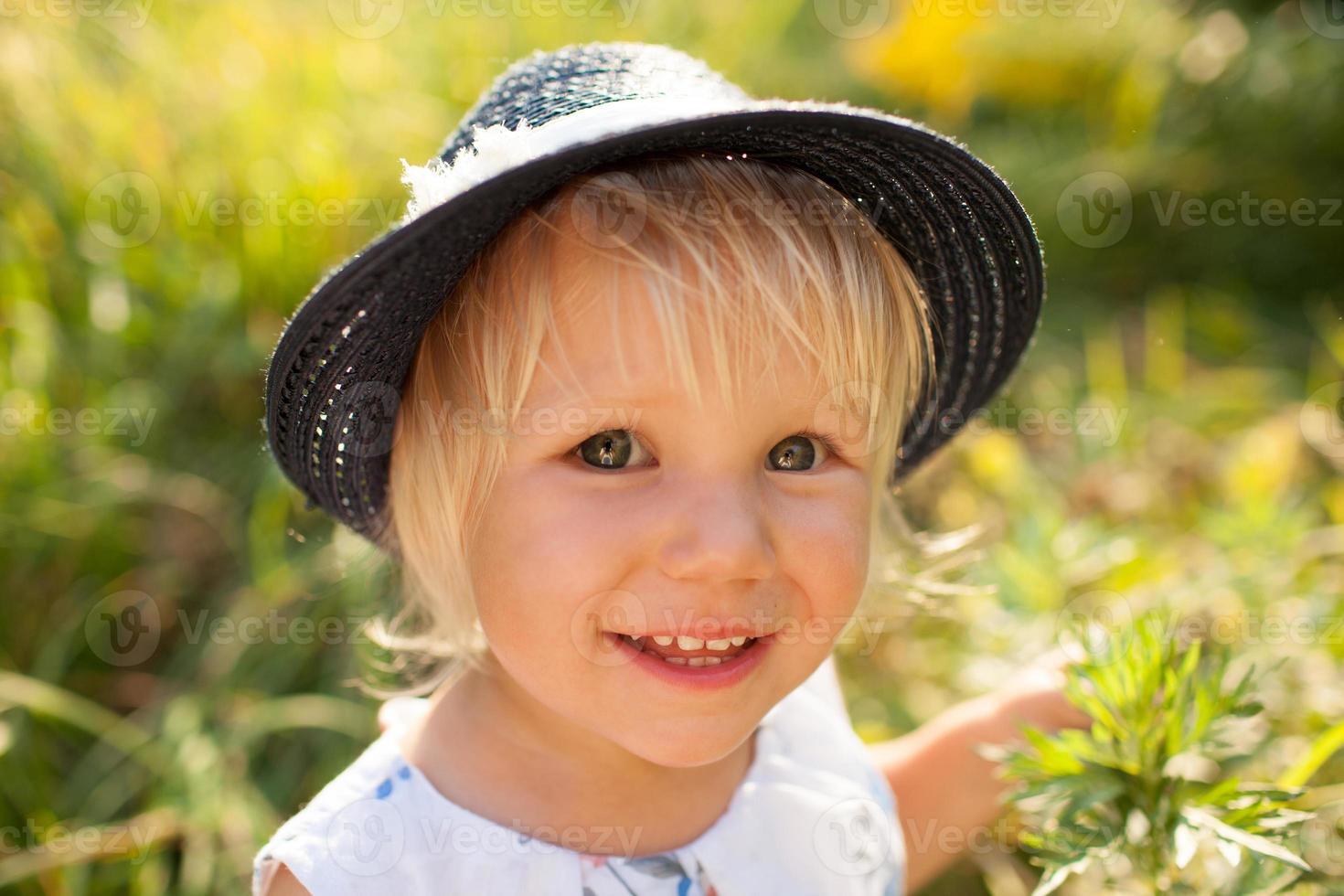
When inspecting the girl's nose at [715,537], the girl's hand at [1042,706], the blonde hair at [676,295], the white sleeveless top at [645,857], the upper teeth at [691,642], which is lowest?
the white sleeveless top at [645,857]

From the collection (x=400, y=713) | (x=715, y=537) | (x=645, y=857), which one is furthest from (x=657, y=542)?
(x=400, y=713)

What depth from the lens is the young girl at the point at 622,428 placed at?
1.20 meters

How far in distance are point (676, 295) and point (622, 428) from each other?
16cm

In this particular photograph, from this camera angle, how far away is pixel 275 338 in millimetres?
2967

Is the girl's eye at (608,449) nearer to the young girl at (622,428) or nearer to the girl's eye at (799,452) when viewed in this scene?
the young girl at (622,428)

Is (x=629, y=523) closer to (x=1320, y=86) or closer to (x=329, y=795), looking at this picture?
(x=329, y=795)

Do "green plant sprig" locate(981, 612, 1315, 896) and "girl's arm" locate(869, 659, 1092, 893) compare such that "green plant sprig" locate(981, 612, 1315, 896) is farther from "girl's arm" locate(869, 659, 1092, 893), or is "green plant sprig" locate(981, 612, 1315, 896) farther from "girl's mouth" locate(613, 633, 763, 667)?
"girl's mouth" locate(613, 633, 763, 667)

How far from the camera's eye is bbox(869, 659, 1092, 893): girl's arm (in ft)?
5.76

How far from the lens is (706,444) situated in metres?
1.21

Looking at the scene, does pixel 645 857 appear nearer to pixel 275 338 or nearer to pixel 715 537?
pixel 715 537

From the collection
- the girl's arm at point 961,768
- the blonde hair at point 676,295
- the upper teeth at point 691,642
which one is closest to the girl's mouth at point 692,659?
the upper teeth at point 691,642

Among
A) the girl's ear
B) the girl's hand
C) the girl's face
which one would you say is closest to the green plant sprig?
the girl's hand

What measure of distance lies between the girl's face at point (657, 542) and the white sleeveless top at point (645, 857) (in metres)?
0.21

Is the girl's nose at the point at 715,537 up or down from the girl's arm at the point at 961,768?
up
